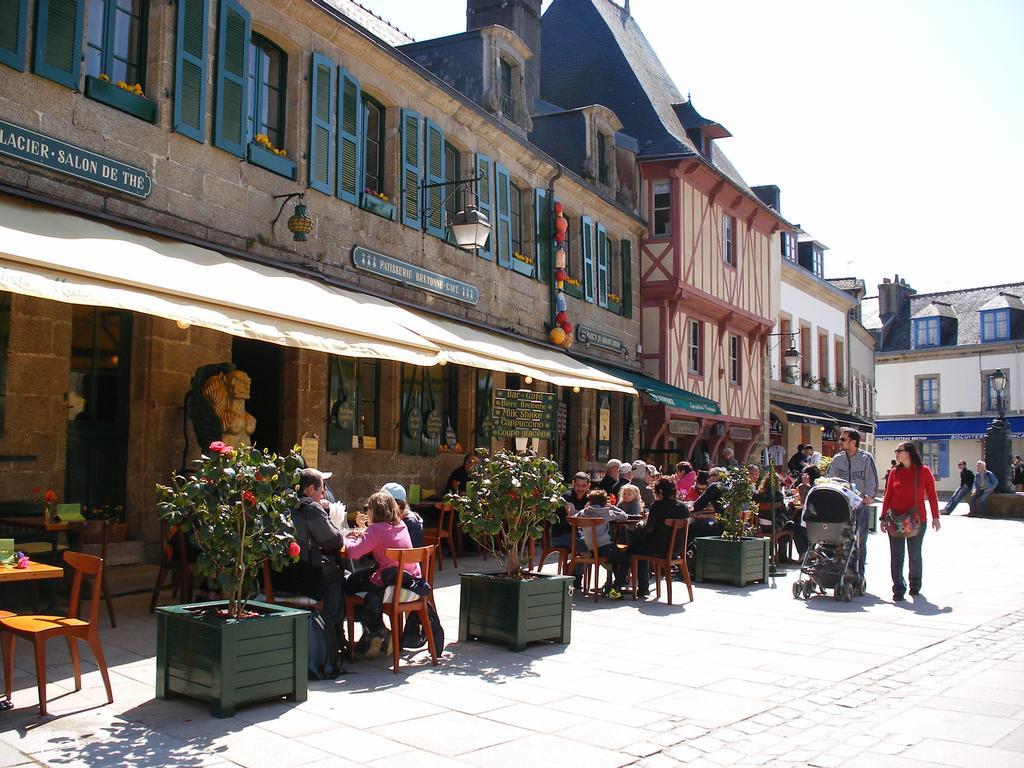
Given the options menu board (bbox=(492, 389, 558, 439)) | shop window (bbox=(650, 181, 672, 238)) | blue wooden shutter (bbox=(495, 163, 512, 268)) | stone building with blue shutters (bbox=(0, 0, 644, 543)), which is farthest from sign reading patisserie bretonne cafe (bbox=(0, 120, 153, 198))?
shop window (bbox=(650, 181, 672, 238))

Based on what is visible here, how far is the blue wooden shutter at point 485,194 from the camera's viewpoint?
12.4 m

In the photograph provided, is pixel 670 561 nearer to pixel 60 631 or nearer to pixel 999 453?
pixel 60 631

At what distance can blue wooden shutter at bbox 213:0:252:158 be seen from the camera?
8.31 m

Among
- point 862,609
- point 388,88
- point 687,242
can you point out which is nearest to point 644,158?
point 687,242

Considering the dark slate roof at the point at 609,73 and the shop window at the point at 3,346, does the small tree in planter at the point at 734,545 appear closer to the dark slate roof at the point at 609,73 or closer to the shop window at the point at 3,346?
the shop window at the point at 3,346

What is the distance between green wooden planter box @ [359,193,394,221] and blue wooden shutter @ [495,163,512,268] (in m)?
2.46


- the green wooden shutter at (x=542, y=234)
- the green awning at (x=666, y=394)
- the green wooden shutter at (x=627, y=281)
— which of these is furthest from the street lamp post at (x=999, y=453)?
the green wooden shutter at (x=542, y=234)

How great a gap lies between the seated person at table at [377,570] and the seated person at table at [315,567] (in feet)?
0.78

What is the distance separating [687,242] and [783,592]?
33.3 feet

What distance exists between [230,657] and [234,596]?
1.06 feet

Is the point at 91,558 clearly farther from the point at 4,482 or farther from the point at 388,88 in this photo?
the point at 388,88

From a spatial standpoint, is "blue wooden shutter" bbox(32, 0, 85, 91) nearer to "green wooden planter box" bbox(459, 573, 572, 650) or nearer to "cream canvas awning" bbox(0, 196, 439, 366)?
"cream canvas awning" bbox(0, 196, 439, 366)

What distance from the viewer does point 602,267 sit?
16.1 m

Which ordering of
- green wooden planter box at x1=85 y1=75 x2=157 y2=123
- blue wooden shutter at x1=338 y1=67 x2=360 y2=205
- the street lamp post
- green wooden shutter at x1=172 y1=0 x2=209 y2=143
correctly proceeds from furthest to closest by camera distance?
the street lamp post
blue wooden shutter at x1=338 y1=67 x2=360 y2=205
green wooden shutter at x1=172 y1=0 x2=209 y2=143
green wooden planter box at x1=85 y1=75 x2=157 y2=123
